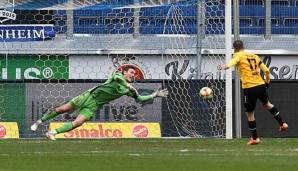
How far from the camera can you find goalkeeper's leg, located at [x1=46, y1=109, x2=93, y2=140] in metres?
13.7

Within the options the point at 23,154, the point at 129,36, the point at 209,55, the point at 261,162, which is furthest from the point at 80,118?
the point at 129,36

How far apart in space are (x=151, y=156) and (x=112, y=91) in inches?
150

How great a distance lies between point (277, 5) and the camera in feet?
110

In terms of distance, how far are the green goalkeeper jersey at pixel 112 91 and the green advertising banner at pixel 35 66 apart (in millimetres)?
12380

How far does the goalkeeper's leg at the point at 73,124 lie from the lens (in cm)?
1374

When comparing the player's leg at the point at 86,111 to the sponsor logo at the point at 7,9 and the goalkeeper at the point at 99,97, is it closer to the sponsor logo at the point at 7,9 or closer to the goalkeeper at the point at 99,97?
the goalkeeper at the point at 99,97

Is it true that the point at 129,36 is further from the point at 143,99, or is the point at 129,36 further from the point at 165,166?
the point at 165,166

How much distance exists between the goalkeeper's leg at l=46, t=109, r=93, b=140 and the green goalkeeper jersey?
0.39 meters

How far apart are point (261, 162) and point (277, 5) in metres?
24.4

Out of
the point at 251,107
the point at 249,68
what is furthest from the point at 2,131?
the point at 249,68

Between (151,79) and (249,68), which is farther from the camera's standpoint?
(151,79)

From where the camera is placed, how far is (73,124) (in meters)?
13.8

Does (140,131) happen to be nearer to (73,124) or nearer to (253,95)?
(73,124)

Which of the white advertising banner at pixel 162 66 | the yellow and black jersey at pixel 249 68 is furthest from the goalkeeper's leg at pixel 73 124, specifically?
the white advertising banner at pixel 162 66
